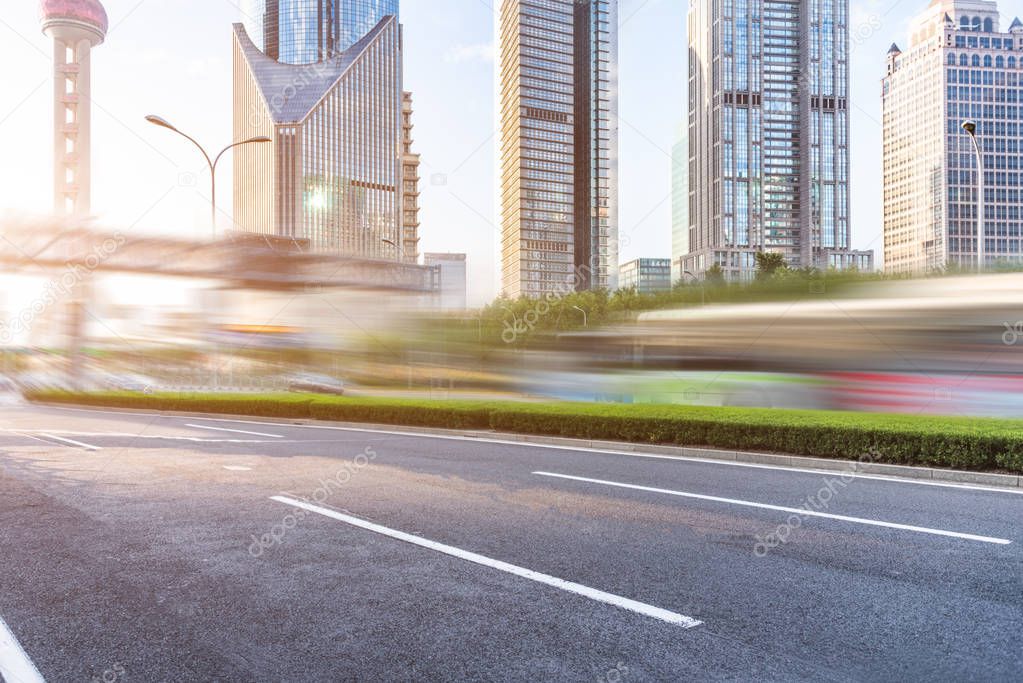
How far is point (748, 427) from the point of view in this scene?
11617 mm

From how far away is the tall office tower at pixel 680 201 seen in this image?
159 meters

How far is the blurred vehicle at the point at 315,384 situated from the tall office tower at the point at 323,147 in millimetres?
80874

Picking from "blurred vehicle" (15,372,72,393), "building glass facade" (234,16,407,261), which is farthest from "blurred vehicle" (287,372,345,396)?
"building glass facade" (234,16,407,261)

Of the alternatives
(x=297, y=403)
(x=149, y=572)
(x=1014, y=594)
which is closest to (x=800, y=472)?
(x=1014, y=594)

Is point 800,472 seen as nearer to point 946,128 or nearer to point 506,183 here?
point 946,128

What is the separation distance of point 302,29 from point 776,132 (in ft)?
326

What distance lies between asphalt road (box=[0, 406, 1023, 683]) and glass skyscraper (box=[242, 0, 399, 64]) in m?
147

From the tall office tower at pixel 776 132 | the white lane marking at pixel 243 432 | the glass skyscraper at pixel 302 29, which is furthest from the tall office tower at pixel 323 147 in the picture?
the white lane marking at pixel 243 432

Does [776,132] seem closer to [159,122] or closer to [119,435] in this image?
[159,122]

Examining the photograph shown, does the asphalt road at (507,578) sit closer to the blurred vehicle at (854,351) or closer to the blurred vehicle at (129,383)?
the blurred vehicle at (854,351)

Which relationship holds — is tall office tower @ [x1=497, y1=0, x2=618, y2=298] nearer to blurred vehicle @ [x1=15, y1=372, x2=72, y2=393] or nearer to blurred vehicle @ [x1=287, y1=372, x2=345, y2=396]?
blurred vehicle @ [x1=15, y1=372, x2=72, y2=393]

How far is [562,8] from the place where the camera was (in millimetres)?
140000

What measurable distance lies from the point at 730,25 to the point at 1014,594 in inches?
6322

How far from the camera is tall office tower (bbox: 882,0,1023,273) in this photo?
11112 centimetres
